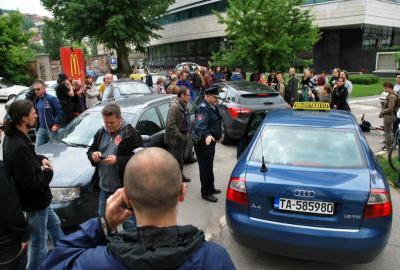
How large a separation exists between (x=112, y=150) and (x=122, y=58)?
1412 inches

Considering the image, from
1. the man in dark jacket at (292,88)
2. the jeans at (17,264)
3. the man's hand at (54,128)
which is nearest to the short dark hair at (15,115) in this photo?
the jeans at (17,264)

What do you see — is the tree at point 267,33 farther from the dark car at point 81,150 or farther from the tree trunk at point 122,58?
the tree trunk at point 122,58

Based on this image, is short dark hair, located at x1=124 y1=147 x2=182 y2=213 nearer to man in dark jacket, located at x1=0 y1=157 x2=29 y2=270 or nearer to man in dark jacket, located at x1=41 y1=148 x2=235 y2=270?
man in dark jacket, located at x1=41 y1=148 x2=235 y2=270

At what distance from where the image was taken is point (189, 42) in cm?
6406

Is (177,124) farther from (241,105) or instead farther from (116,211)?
(116,211)

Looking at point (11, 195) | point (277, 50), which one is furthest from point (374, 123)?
point (11, 195)

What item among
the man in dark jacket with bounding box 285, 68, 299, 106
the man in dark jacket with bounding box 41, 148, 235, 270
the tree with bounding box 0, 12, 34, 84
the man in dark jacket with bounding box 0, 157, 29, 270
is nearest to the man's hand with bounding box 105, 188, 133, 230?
the man in dark jacket with bounding box 41, 148, 235, 270

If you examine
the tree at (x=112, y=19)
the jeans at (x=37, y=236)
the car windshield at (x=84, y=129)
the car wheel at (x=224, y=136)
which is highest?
the tree at (x=112, y=19)

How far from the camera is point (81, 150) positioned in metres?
5.41

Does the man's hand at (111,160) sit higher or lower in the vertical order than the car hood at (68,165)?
higher

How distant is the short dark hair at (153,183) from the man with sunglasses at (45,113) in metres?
6.17

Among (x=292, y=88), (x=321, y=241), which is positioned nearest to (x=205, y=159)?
(x=321, y=241)

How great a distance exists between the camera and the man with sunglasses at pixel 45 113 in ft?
23.1

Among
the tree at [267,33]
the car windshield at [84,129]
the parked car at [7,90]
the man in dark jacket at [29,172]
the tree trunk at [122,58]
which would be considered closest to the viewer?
the man in dark jacket at [29,172]
